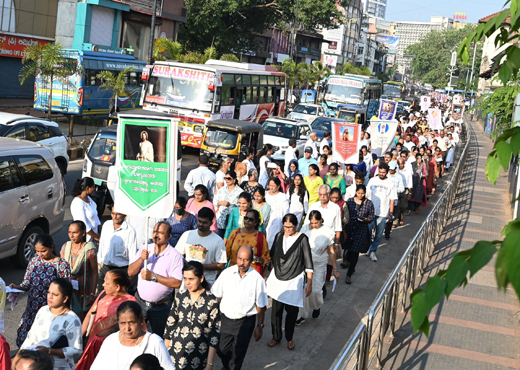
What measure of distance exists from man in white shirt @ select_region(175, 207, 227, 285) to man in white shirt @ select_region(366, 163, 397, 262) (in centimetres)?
570

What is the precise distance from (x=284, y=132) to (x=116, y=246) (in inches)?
590

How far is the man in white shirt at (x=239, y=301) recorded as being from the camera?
6008 mm

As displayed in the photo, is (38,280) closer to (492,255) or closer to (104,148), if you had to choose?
(492,255)

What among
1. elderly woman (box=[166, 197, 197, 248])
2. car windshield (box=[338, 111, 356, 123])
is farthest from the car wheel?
car windshield (box=[338, 111, 356, 123])

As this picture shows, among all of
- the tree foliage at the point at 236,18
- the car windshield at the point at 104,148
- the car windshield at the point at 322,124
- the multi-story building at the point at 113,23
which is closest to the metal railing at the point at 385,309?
the car windshield at the point at 104,148

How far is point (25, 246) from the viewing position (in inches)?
352

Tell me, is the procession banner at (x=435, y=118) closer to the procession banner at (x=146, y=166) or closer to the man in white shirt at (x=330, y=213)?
the man in white shirt at (x=330, y=213)

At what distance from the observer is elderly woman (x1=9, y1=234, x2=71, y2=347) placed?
5.82 meters

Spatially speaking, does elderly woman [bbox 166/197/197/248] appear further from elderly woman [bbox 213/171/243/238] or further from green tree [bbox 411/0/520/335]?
green tree [bbox 411/0/520/335]

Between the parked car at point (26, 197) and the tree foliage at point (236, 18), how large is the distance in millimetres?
31931

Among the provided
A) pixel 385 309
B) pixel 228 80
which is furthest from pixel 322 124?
pixel 385 309

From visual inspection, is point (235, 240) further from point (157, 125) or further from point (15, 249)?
point (15, 249)

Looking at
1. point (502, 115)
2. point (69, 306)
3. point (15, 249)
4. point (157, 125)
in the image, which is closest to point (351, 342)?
point (69, 306)

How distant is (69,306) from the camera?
199 inches
